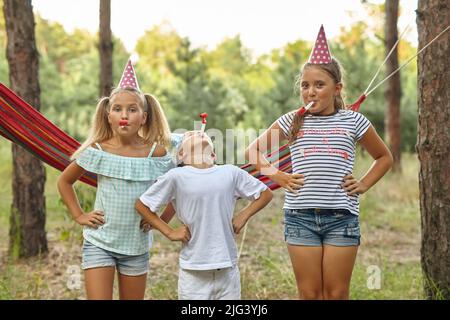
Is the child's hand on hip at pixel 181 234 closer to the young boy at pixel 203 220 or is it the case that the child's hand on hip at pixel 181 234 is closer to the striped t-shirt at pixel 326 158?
the young boy at pixel 203 220

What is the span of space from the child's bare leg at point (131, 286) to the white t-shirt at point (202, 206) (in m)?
0.24

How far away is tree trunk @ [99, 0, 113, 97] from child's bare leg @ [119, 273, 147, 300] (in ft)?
11.6

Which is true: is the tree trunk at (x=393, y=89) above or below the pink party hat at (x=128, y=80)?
above

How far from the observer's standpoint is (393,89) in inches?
318

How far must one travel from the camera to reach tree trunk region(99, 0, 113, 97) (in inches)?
217

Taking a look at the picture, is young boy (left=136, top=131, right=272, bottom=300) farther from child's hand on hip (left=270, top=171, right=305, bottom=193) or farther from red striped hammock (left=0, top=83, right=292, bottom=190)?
red striped hammock (left=0, top=83, right=292, bottom=190)

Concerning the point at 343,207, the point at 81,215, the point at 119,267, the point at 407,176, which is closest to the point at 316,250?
the point at 343,207

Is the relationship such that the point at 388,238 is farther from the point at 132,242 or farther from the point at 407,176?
the point at 132,242

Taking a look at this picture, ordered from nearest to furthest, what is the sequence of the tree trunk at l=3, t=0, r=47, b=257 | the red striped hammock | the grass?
1. the red striped hammock
2. the grass
3. the tree trunk at l=3, t=0, r=47, b=257

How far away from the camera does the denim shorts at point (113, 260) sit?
220 centimetres

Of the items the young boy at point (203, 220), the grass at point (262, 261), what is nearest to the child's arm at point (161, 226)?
the young boy at point (203, 220)

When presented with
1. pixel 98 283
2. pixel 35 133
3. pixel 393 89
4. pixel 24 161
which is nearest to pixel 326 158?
pixel 98 283

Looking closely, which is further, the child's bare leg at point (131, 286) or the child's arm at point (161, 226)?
the child's bare leg at point (131, 286)

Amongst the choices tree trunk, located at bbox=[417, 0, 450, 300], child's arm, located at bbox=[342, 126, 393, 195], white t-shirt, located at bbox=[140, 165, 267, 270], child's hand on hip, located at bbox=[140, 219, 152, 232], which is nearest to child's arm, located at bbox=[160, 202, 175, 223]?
child's hand on hip, located at bbox=[140, 219, 152, 232]
